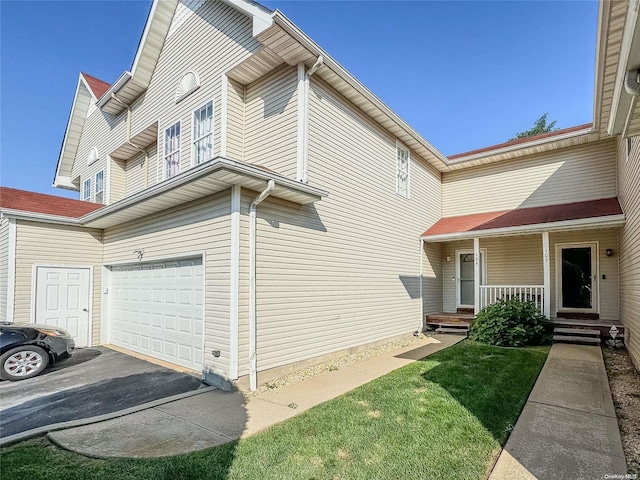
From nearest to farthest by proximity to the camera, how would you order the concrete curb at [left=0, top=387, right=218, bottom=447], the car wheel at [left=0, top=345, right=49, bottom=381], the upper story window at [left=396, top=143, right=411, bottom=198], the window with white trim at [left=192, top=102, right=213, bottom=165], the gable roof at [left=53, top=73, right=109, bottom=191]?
the concrete curb at [left=0, top=387, right=218, bottom=447], the car wheel at [left=0, top=345, right=49, bottom=381], the window with white trim at [left=192, top=102, right=213, bottom=165], the upper story window at [left=396, top=143, right=411, bottom=198], the gable roof at [left=53, top=73, right=109, bottom=191]

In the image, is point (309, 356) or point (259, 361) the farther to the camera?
point (309, 356)

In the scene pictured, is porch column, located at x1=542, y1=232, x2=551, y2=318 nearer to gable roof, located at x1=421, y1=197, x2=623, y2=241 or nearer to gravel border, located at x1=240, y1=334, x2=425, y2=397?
gable roof, located at x1=421, y1=197, x2=623, y2=241

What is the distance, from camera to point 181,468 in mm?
3225

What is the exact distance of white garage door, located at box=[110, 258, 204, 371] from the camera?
6.68 m

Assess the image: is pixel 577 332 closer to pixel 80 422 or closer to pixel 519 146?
pixel 519 146

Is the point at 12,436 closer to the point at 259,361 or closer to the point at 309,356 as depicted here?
the point at 259,361

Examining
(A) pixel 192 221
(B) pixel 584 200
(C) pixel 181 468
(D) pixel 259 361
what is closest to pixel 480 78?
(B) pixel 584 200

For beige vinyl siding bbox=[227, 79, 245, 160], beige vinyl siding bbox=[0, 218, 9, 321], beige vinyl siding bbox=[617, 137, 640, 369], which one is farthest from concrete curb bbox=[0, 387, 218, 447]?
beige vinyl siding bbox=[617, 137, 640, 369]

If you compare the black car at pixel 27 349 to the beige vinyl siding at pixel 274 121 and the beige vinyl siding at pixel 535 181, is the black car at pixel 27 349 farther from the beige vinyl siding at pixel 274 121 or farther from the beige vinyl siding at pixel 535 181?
the beige vinyl siding at pixel 535 181

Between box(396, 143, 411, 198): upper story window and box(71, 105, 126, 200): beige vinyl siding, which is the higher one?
box(71, 105, 126, 200): beige vinyl siding

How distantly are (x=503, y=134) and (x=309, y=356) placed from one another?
109ft

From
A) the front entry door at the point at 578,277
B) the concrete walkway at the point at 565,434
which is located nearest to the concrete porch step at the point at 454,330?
the front entry door at the point at 578,277

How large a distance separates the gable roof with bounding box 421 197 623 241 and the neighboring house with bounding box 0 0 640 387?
85 mm

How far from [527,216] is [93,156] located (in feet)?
50.5
